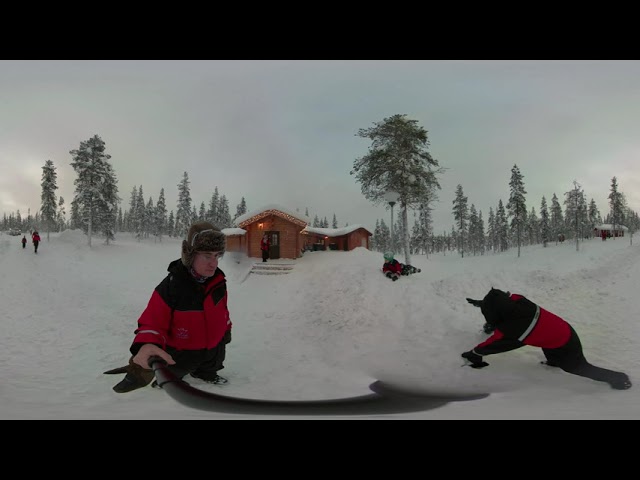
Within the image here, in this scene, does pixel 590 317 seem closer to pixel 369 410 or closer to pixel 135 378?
pixel 369 410

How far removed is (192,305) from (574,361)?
5.24 meters

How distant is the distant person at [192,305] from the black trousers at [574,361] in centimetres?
485

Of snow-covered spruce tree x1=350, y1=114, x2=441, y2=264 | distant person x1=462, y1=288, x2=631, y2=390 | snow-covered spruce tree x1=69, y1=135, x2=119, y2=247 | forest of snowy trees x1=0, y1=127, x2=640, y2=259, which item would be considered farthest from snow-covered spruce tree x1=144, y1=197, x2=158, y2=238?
distant person x1=462, y1=288, x2=631, y2=390

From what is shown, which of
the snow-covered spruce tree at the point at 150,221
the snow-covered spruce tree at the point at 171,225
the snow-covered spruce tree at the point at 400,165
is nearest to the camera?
the snow-covered spruce tree at the point at 400,165

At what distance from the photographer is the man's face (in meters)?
2.61

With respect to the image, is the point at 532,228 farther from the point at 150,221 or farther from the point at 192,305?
the point at 150,221

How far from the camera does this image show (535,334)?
12.4 ft

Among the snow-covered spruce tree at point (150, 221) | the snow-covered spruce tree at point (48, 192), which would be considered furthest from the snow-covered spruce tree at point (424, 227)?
the snow-covered spruce tree at point (150, 221)

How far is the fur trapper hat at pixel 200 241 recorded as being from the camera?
2561 mm

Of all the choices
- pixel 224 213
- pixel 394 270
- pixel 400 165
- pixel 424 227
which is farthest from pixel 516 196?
pixel 224 213

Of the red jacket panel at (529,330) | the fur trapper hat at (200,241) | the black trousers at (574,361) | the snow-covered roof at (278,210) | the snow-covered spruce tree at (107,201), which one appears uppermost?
the snow-covered spruce tree at (107,201)

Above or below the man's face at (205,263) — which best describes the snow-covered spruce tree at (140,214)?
above

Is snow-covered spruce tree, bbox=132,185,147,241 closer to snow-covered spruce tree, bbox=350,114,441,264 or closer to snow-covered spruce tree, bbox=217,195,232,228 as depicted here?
snow-covered spruce tree, bbox=217,195,232,228

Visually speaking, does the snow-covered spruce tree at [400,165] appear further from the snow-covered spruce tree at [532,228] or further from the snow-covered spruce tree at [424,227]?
the snow-covered spruce tree at [532,228]
